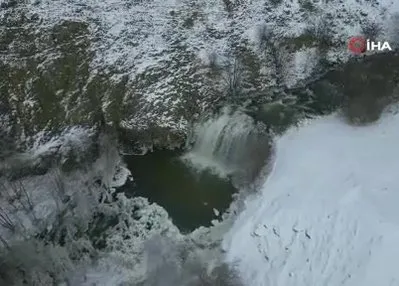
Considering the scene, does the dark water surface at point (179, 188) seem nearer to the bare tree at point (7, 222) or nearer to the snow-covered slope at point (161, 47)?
the snow-covered slope at point (161, 47)

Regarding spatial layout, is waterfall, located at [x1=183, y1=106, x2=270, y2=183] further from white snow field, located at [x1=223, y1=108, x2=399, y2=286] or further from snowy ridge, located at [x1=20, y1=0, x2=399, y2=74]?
snowy ridge, located at [x1=20, y1=0, x2=399, y2=74]

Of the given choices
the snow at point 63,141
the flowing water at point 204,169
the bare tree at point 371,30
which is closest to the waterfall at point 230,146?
the flowing water at point 204,169

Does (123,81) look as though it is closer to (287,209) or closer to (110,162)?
(110,162)

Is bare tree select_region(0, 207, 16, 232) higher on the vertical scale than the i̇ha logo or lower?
lower

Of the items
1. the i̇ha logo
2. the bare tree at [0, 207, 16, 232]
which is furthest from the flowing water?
the i̇ha logo

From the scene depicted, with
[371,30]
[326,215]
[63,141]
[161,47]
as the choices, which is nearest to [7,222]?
[63,141]

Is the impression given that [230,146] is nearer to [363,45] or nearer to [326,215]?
[326,215]
